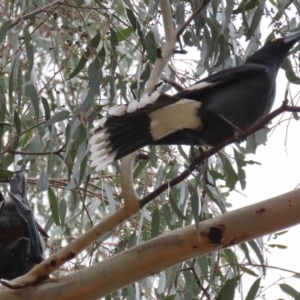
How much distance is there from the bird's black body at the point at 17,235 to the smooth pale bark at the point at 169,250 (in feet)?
1.51

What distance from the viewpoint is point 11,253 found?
187 centimetres

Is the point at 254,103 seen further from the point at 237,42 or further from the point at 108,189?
the point at 108,189

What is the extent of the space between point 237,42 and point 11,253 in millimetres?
860

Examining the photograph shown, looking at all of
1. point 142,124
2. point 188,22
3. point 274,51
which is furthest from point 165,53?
point 274,51

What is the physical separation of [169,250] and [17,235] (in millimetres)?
718

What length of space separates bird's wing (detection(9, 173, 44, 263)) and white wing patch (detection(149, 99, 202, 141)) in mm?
492

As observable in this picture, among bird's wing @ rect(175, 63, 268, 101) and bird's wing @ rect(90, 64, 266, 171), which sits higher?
bird's wing @ rect(175, 63, 268, 101)

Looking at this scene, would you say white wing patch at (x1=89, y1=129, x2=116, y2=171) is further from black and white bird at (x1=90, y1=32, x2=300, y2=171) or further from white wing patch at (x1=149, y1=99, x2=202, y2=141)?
white wing patch at (x1=149, y1=99, x2=202, y2=141)

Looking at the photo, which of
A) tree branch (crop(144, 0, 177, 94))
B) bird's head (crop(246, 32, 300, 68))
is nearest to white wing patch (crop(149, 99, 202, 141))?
tree branch (crop(144, 0, 177, 94))

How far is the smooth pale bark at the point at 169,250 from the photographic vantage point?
1373 mm

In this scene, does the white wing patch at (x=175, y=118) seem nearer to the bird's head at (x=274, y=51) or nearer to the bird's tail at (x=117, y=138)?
the bird's tail at (x=117, y=138)

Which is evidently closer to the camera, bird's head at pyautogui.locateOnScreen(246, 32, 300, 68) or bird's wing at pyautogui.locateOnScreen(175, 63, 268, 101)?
bird's wing at pyautogui.locateOnScreen(175, 63, 268, 101)

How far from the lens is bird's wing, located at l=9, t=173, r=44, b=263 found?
1902 millimetres

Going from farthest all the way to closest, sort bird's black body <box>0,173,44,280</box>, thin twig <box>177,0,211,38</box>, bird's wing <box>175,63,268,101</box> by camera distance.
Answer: bird's black body <box>0,173,44,280</box>
bird's wing <box>175,63,268,101</box>
thin twig <box>177,0,211,38</box>
